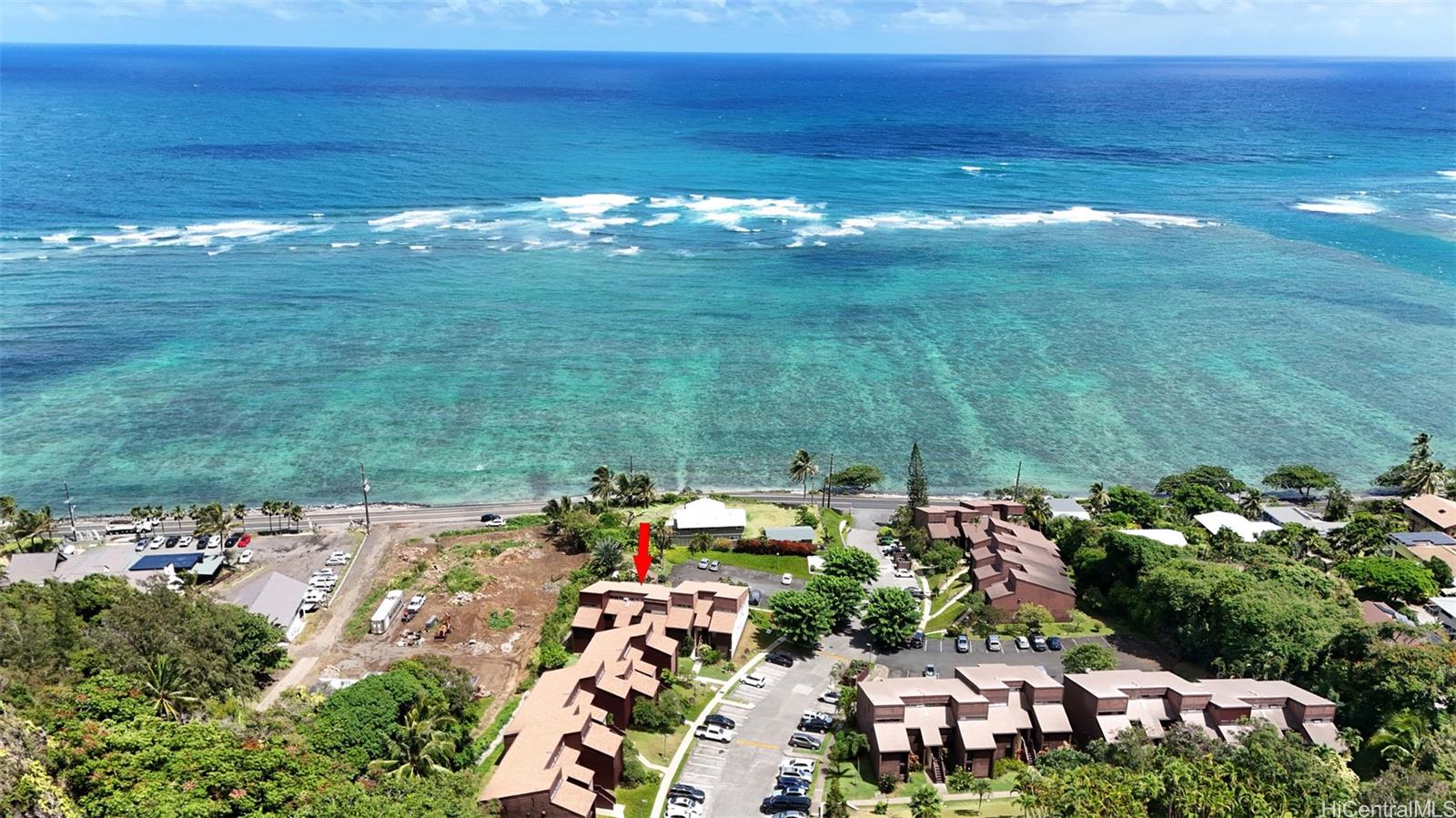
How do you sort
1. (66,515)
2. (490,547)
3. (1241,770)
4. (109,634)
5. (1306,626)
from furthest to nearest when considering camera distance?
(66,515) → (490,547) → (1306,626) → (109,634) → (1241,770)

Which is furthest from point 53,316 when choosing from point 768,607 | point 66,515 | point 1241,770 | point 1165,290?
point 1165,290

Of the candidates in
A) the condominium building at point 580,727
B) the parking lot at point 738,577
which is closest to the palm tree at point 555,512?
the parking lot at point 738,577

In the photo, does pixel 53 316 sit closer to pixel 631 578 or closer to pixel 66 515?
pixel 66 515

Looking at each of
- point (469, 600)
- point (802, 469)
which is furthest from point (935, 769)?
point (802, 469)

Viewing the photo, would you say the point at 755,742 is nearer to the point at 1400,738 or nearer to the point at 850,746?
the point at 850,746
